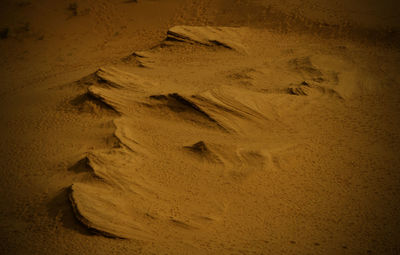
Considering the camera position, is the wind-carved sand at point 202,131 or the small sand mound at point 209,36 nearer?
the wind-carved sand at point 202,131

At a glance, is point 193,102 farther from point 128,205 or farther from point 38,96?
point 38,96

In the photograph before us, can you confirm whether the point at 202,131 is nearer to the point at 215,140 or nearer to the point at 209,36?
the point at 215,140

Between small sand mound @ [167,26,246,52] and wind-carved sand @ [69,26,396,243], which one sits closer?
wind-carved sand @ [69,26,396,243]

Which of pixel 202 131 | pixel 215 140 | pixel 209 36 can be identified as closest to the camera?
pixel 215 140

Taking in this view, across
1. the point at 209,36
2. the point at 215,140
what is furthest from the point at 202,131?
the point at 209,36

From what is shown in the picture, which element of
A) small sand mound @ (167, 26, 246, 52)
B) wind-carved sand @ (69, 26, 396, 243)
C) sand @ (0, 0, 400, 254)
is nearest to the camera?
sand @ (0, 0, 400, 254)
